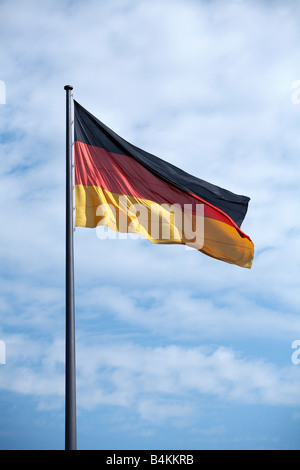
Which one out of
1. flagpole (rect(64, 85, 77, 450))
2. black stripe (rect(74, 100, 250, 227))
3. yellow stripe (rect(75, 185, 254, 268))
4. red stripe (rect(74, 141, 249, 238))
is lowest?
flagpole (rect(64, 85, 77, 450))

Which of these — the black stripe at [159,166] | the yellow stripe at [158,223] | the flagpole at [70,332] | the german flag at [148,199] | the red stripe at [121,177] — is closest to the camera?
the flagpole at [70,332]

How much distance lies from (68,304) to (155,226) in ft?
13.9

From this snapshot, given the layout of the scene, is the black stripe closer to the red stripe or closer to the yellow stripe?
the red stripe

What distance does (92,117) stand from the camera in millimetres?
17516

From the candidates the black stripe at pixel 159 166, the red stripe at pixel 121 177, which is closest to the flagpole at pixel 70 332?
the red stripe at pixel 121 177

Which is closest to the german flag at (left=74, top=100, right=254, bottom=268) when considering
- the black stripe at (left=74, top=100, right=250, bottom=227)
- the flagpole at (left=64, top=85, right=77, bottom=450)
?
the black stripe at (left=74, top=100, right=250, bottom=227)

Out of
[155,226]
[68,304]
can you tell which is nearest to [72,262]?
[68,304]

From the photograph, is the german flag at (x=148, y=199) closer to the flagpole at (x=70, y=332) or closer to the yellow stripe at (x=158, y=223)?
Result: the yellow stripe at (x=158, y=223)

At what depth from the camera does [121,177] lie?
57.5 feet

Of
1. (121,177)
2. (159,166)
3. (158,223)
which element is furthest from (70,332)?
(159,166)

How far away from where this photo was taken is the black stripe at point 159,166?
17391mm

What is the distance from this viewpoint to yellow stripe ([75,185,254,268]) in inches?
644

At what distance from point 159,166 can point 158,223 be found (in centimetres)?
181

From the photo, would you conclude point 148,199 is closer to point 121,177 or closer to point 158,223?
point 158,223
